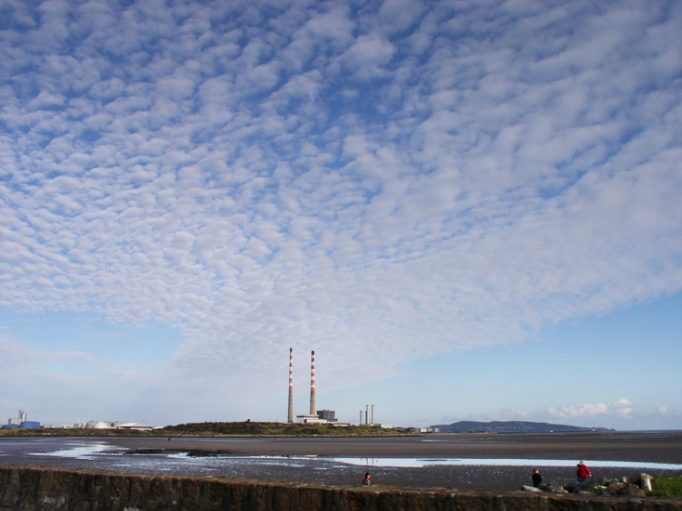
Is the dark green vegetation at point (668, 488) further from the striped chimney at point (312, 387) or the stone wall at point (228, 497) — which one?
the striped chimney at point (312, 387)

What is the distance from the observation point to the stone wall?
6.16 meters

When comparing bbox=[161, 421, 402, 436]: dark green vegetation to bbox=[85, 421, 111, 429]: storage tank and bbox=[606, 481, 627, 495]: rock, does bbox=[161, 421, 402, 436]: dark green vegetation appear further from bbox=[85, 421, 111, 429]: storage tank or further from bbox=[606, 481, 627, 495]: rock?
bbox=[606, 481, 627, 495]: rock

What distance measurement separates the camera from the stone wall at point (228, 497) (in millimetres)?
6156

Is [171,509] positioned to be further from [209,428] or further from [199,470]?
[209,428]

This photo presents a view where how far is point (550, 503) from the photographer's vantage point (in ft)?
20.1

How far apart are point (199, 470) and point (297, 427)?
112644 mm

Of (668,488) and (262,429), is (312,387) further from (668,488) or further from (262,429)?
(668,488)

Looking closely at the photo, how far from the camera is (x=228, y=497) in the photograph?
7.69m

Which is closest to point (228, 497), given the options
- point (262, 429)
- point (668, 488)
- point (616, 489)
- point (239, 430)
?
point (616, 489)

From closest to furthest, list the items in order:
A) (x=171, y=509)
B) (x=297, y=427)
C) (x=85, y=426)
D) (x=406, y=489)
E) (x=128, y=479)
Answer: (x=406, y=489) → (x=171, y=509) → (x=128, y=479) → (x=297, y=427) → (x=85, y=426)

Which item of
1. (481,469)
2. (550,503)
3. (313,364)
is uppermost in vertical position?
(313,364)

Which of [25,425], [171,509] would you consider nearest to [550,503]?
[171,509]

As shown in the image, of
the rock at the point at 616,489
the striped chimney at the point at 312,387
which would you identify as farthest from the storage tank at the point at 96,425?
the rock at the point at 616,489

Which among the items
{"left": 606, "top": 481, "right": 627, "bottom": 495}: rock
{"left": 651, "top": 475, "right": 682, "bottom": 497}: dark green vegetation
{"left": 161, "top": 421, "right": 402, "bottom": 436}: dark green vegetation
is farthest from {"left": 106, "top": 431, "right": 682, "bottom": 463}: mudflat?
{"left": 161, "top": 421, "right": 402, "bottom": 436}: dark green vegetation
